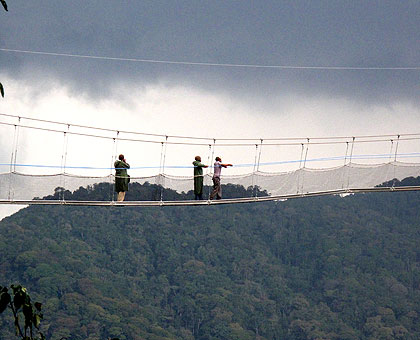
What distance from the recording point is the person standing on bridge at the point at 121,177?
20234mm

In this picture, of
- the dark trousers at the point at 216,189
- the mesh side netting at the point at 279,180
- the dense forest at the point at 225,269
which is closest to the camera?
the mesh side netting at the point at 279,180

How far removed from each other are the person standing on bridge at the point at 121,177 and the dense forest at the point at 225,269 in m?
106

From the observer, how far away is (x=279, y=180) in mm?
21891

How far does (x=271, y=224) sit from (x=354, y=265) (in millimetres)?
23026

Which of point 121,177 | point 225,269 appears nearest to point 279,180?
point 121,177

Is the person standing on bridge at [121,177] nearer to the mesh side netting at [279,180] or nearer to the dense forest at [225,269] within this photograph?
the mesh side netting at [279,180]

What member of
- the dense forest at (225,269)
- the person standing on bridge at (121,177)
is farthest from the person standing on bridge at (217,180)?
the dense forest at (225,269)

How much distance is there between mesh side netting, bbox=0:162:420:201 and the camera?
1962 cm

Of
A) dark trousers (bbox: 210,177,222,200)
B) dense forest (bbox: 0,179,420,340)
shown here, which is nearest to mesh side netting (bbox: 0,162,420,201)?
dark trousers (bbox: 210,177,222,200)

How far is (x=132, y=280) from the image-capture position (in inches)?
6260

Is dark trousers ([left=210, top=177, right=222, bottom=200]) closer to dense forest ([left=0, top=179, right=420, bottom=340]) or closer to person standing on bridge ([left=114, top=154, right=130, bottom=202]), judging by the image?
person standing on bridge ([left=114, top=154, right=130, bottom=202])

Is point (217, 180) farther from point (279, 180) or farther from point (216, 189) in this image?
point (279, 180)

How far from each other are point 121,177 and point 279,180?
12.9 ft

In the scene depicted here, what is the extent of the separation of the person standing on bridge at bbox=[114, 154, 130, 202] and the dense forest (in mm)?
106382
